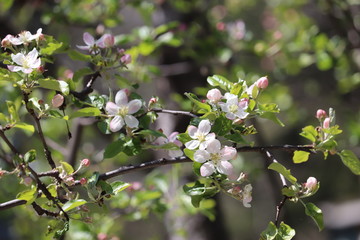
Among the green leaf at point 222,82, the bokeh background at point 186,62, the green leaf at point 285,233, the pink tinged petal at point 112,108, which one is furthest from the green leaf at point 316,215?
the bokeh background at point 186,62

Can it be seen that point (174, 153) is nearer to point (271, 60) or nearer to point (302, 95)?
point (271, 60)

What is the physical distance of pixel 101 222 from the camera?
1.60 m

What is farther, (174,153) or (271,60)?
(271,60)

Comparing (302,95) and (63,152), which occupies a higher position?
(63,152)

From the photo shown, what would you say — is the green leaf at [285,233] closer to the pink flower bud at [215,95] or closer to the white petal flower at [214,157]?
the white petal flower at [214,157]

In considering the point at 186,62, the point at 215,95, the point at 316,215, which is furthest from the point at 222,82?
the point at 186,62

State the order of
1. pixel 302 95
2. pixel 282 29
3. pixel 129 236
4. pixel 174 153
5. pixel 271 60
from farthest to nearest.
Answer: pixel 129 236 < pixel 282 29 < pixel 302 95 < pixel 271 60 < pixel 174 153

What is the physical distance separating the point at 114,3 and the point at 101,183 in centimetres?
106

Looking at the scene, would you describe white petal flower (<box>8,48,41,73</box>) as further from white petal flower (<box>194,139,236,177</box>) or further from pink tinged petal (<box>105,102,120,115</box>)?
white petal flower (<box>194,139,236,177</box>)

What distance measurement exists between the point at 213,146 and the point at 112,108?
0.63ft

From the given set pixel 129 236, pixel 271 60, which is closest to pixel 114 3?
pixel 271 60

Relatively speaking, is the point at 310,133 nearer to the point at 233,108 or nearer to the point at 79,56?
the point at 233,108

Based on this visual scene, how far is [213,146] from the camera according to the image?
832 mm

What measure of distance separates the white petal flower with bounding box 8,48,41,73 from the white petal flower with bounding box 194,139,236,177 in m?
0.31
